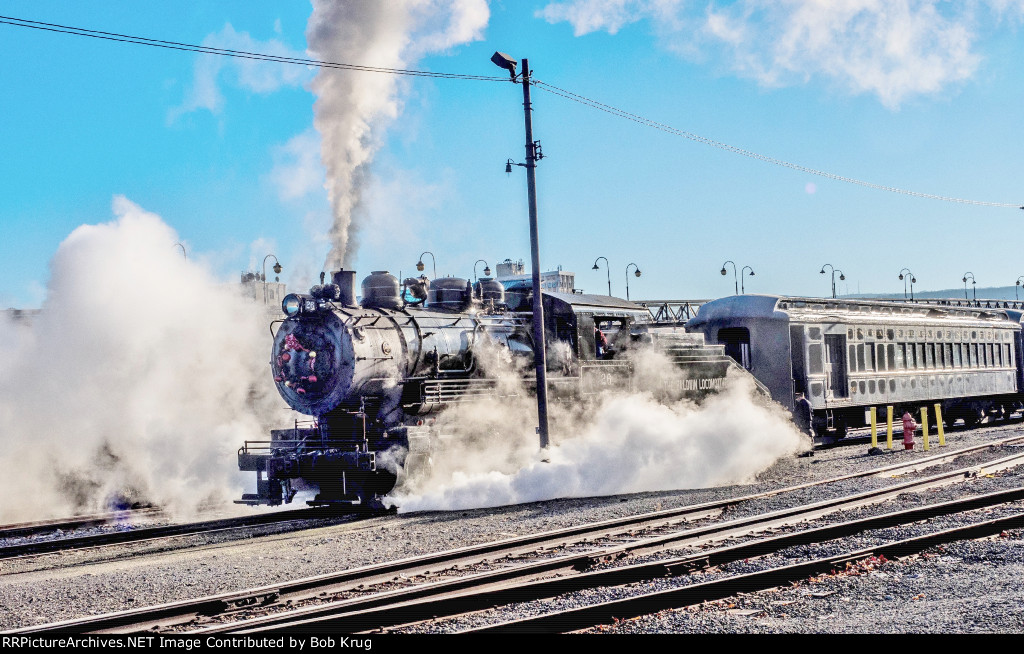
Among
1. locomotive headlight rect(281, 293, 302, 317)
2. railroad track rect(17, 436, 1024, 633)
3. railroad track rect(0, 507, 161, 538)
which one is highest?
locomotive headlight rect(281, 293, 302, 317)

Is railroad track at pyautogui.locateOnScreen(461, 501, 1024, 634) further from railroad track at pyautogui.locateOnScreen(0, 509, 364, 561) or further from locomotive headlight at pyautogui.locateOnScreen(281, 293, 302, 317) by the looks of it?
locomotive headlight at pyautogui.locateOnScreen(281, 293, 302, 317)

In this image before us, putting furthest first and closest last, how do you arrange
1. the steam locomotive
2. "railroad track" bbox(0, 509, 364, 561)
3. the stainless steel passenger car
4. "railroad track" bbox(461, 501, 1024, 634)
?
the stainless steel passenger car < the steam locomotive < "railroad track" bbox(0, 509, 364, 561) < "railroad track" bbox(461, 501, 1024, 634)

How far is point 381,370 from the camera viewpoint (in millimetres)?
12547

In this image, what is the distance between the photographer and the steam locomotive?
39.9 ft

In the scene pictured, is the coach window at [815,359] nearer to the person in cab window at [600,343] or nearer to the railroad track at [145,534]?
the person in cab window at [600,343]

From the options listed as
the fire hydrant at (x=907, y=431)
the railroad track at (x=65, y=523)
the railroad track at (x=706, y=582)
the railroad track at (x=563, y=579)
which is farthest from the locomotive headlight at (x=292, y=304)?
the fire hydrant at (x=907, y=431)

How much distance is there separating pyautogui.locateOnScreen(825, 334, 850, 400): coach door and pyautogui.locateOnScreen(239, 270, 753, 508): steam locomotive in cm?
667

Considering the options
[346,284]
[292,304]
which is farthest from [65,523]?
[346,284]

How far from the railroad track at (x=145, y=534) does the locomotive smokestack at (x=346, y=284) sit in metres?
3.01

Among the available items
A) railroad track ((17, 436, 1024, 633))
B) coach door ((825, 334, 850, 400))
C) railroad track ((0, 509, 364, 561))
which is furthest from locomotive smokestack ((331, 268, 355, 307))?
coach door ((825, 334, 850, 400))

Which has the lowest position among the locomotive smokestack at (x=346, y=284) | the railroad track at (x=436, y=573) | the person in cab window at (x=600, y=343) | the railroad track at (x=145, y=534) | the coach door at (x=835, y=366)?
the railroad track at (x=145, y=534)

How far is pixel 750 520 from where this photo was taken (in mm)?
9914

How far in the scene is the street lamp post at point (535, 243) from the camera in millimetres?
13789

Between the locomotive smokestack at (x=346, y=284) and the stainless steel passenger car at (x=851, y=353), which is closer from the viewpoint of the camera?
the locomotive smokestack at (x=346, y=284)
